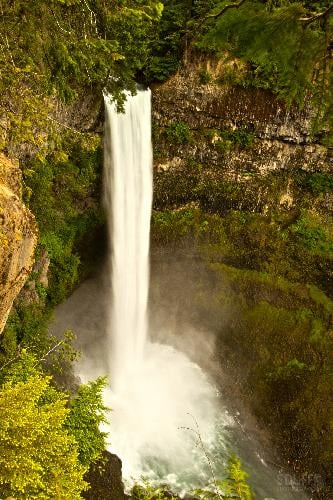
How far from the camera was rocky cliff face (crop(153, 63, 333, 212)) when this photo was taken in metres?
16.1

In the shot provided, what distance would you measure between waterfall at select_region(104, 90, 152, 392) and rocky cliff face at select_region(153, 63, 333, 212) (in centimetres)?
115

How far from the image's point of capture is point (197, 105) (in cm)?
1630

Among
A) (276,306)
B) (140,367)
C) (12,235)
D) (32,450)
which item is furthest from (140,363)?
(12,235)

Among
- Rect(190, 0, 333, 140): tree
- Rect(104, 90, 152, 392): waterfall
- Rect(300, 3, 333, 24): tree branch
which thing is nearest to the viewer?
Rect(300, 3, 333, 24): tree branch

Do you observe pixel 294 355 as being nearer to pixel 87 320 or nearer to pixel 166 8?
pixel 87 320

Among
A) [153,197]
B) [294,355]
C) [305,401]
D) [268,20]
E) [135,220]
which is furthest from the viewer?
[153,197]

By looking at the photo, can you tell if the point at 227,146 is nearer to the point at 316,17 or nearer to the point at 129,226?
the point at 129,226

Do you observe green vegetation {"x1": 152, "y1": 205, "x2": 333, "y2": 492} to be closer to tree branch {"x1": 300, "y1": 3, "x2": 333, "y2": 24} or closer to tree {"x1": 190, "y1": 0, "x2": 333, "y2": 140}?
tree {"x1": 190, "y1": 0, "x2": 333, "y2": 140}

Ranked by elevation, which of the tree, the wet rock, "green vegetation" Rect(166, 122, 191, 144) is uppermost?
"green vegetation" Rect(166, 122, 191, 144)

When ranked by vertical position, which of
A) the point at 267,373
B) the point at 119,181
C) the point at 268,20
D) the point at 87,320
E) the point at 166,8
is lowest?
the point at 267,373

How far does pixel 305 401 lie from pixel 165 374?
510 cm

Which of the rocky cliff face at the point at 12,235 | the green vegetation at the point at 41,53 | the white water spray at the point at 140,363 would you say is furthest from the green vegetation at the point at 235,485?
the white water spray at the point at 140,363

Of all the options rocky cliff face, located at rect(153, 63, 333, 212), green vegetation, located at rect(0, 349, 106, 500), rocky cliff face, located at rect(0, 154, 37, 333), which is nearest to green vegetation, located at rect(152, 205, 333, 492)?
rocky cliff face, located at rect(153, 63, 333, 212)

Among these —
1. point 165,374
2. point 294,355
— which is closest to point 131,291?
point 165,374
